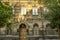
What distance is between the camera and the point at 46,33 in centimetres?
4325

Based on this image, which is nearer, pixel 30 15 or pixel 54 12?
pixel 54 12

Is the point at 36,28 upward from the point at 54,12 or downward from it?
downward

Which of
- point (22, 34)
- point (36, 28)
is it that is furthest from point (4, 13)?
point (36, 28)

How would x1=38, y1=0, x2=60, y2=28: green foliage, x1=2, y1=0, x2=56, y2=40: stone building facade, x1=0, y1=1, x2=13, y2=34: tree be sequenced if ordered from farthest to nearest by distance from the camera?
x1=2, y1=0, x2=56, y2=40: stone building facade → x1=38, y1=0, x2=60, y2=28: green foliage → x1=0, y1=1, x2=13, y2=34: tree

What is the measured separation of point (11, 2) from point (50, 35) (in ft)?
26.8

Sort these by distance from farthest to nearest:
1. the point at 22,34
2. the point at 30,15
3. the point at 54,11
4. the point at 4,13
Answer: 1. the point at 30,15
2. the point at 54,11
3. the point at 4,13
4. the point at 22,34

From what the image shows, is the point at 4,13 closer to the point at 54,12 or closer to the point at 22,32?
the point at 22,32

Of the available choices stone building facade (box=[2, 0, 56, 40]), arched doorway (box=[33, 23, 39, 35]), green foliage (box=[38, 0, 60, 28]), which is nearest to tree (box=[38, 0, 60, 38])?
green foliage (box=[38, 0, 60, 28])

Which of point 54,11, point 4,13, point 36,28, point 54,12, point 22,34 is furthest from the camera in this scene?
point 36,28

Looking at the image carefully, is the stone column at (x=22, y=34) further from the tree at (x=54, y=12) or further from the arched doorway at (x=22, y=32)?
the tree at (x=54, y=12)

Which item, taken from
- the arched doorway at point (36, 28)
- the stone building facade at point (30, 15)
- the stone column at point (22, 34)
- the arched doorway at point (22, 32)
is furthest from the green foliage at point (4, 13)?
the arched doorway at point (36, 28)

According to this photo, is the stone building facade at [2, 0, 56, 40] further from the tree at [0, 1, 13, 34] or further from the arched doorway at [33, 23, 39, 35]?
the tree at [0, 1, 13, 34]

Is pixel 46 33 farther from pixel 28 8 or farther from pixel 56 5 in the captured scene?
pixel 56 5

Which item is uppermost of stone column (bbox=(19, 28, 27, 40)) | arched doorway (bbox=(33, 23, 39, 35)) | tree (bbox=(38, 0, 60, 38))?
tree (bbox=(38, 0, 60, 38))
